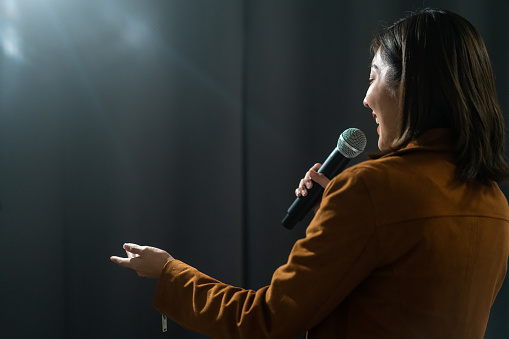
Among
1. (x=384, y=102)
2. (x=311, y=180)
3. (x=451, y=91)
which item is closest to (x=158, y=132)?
(x=311, y=180)

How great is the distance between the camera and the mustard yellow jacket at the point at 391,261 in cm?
62

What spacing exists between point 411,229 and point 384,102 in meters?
0.27

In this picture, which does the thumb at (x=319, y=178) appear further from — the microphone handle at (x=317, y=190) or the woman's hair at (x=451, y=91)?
the woman's hair at (x=451, y=91)

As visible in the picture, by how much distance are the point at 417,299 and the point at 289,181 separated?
1036 millimetres

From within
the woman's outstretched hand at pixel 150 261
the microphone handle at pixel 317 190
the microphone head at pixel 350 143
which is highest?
the microphone head at pixel 350 143

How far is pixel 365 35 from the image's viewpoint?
5.49ft

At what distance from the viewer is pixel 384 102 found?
778mm

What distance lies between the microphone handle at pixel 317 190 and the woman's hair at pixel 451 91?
0.86 ft

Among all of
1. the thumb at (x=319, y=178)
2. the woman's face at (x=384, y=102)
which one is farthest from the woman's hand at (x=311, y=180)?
the woman's face at (x=384, y=102)

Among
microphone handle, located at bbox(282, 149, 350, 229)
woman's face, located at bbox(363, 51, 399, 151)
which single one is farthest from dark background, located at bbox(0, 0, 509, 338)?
woman's face, located at bbox(363, 51, 399, 151)

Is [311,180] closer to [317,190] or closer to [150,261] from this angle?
[317,190]

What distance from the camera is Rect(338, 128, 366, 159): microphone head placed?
3.20ft

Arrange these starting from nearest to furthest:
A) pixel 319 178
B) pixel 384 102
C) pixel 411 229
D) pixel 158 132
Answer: pixel 411 229
pixel 384 102
pixel 319 178
pixel 158 132

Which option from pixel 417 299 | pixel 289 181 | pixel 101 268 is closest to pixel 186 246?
pixel 101 268
